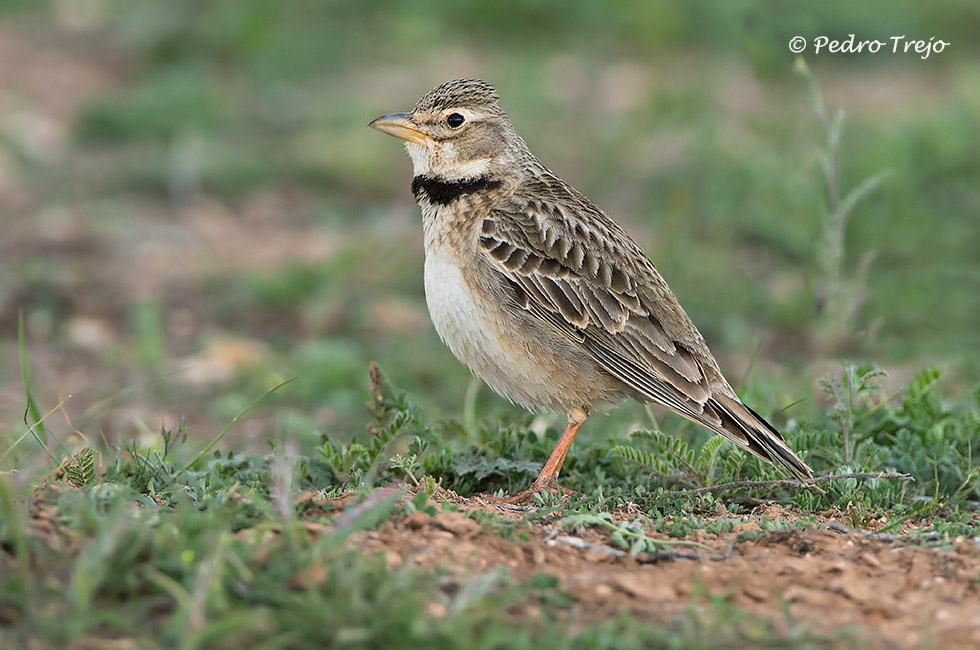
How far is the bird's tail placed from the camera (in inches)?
201

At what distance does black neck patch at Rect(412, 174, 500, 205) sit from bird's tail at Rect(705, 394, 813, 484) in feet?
5.10

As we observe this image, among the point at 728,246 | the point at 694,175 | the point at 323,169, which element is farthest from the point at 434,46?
the point at 728,246

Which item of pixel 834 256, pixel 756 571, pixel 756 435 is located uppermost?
pixel 834 256

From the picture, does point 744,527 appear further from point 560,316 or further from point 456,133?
point 456,133

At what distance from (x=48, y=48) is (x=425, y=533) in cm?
1235

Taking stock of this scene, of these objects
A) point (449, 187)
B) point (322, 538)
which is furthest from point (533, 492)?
point (449, 187)

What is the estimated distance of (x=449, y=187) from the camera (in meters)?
6.14

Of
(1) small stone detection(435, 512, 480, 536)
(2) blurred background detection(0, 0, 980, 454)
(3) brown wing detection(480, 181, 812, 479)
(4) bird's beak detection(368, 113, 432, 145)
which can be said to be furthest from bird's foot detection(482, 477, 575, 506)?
(4) bird's beak detection(368, 113, 432, 145)

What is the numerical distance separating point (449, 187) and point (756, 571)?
2.74 metres

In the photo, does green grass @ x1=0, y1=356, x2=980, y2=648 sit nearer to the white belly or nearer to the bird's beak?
the white belly

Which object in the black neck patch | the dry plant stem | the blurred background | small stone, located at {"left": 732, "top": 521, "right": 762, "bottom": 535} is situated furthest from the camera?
the blurred background

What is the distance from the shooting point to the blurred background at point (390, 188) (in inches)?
321

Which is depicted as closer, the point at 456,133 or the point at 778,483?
the point at 778,483

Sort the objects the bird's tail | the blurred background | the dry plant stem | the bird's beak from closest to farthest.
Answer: the dry plant stem, the bird's tail, the bird's beak, the blurred background
